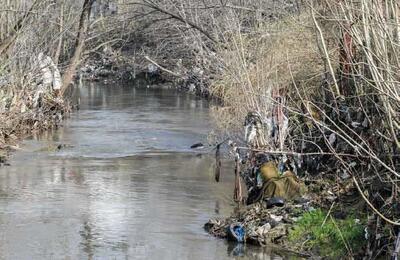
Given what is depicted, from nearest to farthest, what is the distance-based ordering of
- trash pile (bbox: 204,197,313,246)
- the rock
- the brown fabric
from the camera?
trash pile (bbox: 204,197,313,246) < the rock < the brown fabric

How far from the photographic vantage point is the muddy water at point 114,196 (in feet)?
35.2

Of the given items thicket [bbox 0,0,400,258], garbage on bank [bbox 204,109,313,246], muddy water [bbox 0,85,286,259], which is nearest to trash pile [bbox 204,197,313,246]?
garbage on bank [bbox 204,109,313,246]

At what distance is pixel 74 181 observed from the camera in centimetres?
1566

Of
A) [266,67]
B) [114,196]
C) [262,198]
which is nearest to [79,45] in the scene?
[266,67]

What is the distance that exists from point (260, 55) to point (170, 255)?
28.4ft

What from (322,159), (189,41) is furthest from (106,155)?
(189,41)

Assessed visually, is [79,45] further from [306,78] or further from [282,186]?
[282,186]

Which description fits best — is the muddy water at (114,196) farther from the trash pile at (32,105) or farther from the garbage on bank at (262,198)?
the trash pile at (32,105)

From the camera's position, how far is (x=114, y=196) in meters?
14.2

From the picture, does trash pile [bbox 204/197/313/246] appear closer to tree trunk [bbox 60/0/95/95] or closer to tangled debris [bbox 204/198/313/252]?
tangled debris [bbox 204/198/313/252]

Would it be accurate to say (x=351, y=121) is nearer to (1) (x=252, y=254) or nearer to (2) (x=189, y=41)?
(1) (x=252, y=254)

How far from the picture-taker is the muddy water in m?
10.7

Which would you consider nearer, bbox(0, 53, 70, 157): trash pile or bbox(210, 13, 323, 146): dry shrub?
bbox(210, 13, 323, 146): dry shrub

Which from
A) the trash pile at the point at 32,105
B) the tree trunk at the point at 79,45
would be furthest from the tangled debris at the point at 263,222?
the tree trunk at the point at 79,45
